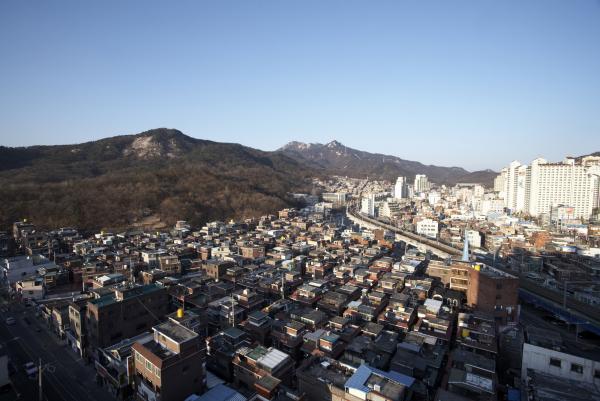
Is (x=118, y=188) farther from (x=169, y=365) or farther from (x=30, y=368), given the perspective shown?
(x=169, y=365)

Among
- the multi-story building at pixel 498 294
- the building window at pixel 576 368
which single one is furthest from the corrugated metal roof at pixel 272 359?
the multi-story building at pixel 498 294

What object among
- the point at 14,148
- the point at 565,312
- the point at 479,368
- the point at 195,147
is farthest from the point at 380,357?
the point at 195,147

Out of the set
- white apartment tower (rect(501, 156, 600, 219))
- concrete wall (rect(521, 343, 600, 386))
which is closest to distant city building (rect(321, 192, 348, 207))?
white apartment tower (rect(501, 156, 600, 219))

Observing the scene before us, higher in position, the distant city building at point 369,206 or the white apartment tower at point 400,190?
the white apartment tower at point 400,190

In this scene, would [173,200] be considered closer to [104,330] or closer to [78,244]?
[78,244]

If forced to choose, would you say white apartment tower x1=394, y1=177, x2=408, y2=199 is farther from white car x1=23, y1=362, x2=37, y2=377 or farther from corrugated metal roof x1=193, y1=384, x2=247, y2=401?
white car x1=23, y1=362, x2=37, y2=377

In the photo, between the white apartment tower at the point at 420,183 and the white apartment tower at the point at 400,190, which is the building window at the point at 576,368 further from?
the white apartment tower at the point at 420,183
